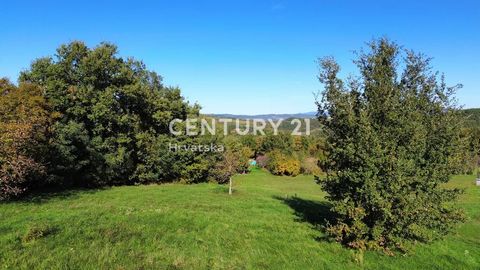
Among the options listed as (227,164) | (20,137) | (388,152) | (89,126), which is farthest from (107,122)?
(388,152)

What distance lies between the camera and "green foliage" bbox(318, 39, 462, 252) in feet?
43.2

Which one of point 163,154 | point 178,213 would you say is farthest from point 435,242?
point 163,154

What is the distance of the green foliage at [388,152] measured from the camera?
13180mm

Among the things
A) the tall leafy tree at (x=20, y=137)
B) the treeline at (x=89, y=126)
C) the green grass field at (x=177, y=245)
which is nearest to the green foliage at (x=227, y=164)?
the treeline at (x=89, y=126)

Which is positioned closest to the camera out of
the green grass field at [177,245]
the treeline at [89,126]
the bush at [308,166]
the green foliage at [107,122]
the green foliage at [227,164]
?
the green grass field at [177,245]

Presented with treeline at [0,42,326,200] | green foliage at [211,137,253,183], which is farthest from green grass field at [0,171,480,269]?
green foliage at [211,137,253,183]

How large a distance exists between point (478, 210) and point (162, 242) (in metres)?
29.0

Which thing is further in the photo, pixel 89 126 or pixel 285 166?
pixel 285 166

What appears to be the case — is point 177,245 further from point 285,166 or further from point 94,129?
point 285,166

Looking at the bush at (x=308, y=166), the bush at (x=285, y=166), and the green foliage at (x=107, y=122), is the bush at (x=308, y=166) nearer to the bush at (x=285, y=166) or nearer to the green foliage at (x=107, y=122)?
the bush at (x=285, y=166)

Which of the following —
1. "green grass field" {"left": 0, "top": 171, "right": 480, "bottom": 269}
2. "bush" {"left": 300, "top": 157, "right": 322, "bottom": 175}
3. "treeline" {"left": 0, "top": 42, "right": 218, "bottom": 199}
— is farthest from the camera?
"bush" {"left": 300, "top": 157, "right": 322, "bottom": 175}

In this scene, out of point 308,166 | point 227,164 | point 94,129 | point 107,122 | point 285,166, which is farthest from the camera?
point 308,166

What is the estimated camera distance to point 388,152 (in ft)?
44.5

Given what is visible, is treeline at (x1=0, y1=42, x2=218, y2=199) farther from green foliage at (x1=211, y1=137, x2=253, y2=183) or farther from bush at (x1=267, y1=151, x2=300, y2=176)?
bush at (x1=267, y1=151, x2=300, y2=176)
